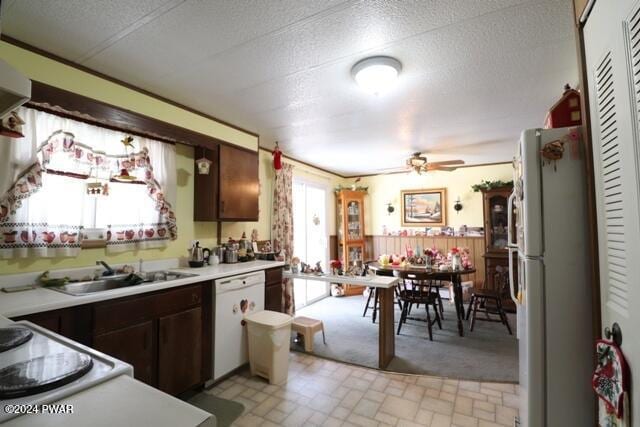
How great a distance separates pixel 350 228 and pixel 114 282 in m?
4.10

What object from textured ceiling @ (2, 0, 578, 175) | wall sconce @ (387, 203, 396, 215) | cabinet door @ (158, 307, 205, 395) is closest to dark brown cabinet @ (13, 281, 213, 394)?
cabinet door @ (158, 307, 205, 395)

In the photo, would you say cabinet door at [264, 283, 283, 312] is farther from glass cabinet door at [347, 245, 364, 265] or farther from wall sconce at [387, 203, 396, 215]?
wall sconce at [387, 203, 396, 215]

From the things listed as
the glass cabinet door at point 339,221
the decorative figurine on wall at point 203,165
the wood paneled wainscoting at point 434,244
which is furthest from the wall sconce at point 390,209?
the decorative figurine on wall at point 203,165

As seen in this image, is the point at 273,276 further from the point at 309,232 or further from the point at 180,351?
the point at 309,232

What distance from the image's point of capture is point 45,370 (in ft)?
2.37

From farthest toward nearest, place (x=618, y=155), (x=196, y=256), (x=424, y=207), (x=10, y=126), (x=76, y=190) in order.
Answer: (x=424, y=207) < (x=196, y=256) < (x=76, y=190) < (x=10, y=126) < (x=618, y=155)

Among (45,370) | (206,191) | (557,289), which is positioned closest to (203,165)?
(206,191)

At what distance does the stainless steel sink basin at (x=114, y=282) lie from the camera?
6.15 ft

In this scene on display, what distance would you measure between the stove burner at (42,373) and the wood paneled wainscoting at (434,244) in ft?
17.0

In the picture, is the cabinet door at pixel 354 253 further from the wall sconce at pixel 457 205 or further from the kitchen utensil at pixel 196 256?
the kitchen utensil at pixel 196 256

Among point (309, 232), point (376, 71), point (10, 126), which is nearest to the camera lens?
point (10, 126)

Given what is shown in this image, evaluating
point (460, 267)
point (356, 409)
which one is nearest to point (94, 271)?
point (356, 409)

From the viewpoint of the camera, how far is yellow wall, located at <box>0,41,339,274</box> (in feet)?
5.75

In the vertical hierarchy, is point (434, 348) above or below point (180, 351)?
below
